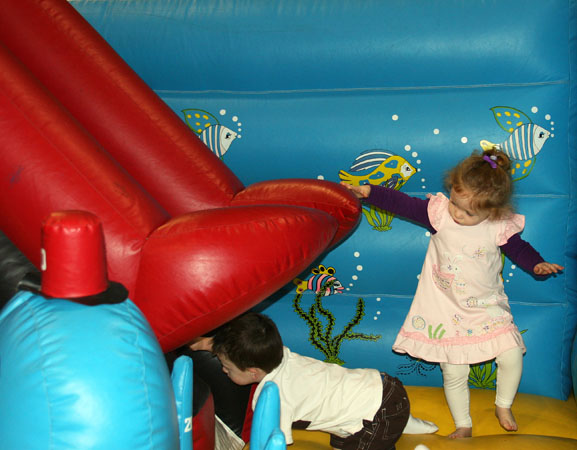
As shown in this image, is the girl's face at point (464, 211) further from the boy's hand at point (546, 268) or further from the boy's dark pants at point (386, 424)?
the boy's dark pants at point (386, 424)

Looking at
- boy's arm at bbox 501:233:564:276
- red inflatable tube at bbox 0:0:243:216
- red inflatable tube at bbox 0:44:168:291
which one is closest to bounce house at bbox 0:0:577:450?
red inflatable tube at bbox 0:0:243:216

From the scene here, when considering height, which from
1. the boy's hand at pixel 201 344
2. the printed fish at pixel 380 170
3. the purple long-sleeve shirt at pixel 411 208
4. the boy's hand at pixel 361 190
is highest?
the printed fish at pixel 380 170

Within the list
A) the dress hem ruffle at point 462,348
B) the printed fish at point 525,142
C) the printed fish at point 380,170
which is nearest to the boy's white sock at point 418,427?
the dress hem ruffle at point 462,348

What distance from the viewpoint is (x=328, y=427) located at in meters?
1.46

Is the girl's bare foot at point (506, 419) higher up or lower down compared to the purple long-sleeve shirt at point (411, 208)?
lower down

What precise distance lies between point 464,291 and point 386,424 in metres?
0.36

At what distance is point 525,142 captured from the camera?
1.62m

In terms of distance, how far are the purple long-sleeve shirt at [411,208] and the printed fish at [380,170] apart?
11cm

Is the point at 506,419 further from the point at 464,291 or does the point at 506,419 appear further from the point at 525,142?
the point at 525,142

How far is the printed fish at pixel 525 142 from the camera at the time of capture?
162cm

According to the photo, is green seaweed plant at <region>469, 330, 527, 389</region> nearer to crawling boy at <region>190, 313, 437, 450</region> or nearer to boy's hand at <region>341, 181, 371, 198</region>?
crawling boy at <region>190, 313, 437, 450</region>

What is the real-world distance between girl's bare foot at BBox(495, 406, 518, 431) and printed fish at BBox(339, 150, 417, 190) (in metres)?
0.60

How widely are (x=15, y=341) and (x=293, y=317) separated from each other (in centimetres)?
96

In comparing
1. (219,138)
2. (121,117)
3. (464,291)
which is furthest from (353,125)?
(121,117)
